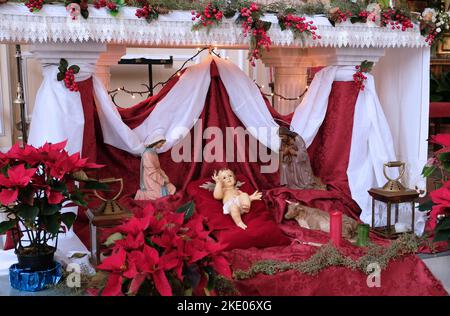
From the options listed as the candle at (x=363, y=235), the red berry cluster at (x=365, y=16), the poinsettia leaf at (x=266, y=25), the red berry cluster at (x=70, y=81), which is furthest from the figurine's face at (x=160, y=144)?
the red berry cluster at (x=365, y=16)

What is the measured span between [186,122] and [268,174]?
864 mm

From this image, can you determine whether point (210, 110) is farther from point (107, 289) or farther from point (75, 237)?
point (107, 289)

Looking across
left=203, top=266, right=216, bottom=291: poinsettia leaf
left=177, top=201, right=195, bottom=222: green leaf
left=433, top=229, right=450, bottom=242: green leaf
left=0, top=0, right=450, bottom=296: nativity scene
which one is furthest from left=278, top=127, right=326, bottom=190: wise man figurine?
left=203, top=266, right=216, bottom=291: poinsettia leaf

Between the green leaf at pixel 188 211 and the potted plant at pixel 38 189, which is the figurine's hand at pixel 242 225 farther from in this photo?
the potted plant at pixel 38 189

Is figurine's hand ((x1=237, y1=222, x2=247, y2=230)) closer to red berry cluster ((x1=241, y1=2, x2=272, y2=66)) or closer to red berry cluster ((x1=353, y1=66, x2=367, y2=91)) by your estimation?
red berry cluster ((x1=241, y1=2, x2=272, y2=66))

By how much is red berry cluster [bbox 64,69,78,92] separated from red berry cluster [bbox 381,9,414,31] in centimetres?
249

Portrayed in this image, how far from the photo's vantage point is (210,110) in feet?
14.6

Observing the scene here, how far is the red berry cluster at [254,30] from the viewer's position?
386 centimetres

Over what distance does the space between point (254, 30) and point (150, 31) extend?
2.53 feet

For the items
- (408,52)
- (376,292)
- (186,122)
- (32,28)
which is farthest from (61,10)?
(408,52)

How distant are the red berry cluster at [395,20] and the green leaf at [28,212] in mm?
3105

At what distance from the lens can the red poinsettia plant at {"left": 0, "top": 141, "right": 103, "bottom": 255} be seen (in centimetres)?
266

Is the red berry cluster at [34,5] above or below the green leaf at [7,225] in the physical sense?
above
